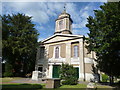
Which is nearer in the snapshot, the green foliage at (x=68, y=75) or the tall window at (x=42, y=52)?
the green foliage at (x=68, y=75)

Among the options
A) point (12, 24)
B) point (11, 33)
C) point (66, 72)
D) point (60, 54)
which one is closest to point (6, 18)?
point (12, 24)

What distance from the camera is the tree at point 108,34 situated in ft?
33.1

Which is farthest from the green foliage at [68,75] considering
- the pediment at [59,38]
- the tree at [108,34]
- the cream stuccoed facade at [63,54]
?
the pediment at [59,38]

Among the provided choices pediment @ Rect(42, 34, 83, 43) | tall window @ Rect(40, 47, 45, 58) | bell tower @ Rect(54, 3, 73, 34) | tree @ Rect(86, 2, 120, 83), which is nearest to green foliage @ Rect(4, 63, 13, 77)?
tall window @ Rect(40, 47, 45, 58)

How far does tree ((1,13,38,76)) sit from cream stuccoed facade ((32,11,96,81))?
308cm

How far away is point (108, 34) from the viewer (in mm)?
10898

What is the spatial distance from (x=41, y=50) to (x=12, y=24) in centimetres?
807

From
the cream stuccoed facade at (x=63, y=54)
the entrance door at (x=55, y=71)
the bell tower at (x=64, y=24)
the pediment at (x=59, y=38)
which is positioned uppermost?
the bell tower at (x=64, y=24)

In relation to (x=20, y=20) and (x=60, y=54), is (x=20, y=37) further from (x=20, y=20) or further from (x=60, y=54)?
(x=60, y=54)

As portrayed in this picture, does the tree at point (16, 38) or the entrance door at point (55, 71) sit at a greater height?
the tree at point (16, 38)

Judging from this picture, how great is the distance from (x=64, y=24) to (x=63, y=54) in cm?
746

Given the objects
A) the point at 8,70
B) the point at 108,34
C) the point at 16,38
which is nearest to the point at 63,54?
the point at 16,38

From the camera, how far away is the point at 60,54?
20547 mm

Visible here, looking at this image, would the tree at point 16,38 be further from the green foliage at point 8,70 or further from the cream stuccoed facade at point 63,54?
the cream stuccoed facade at point 63,54
